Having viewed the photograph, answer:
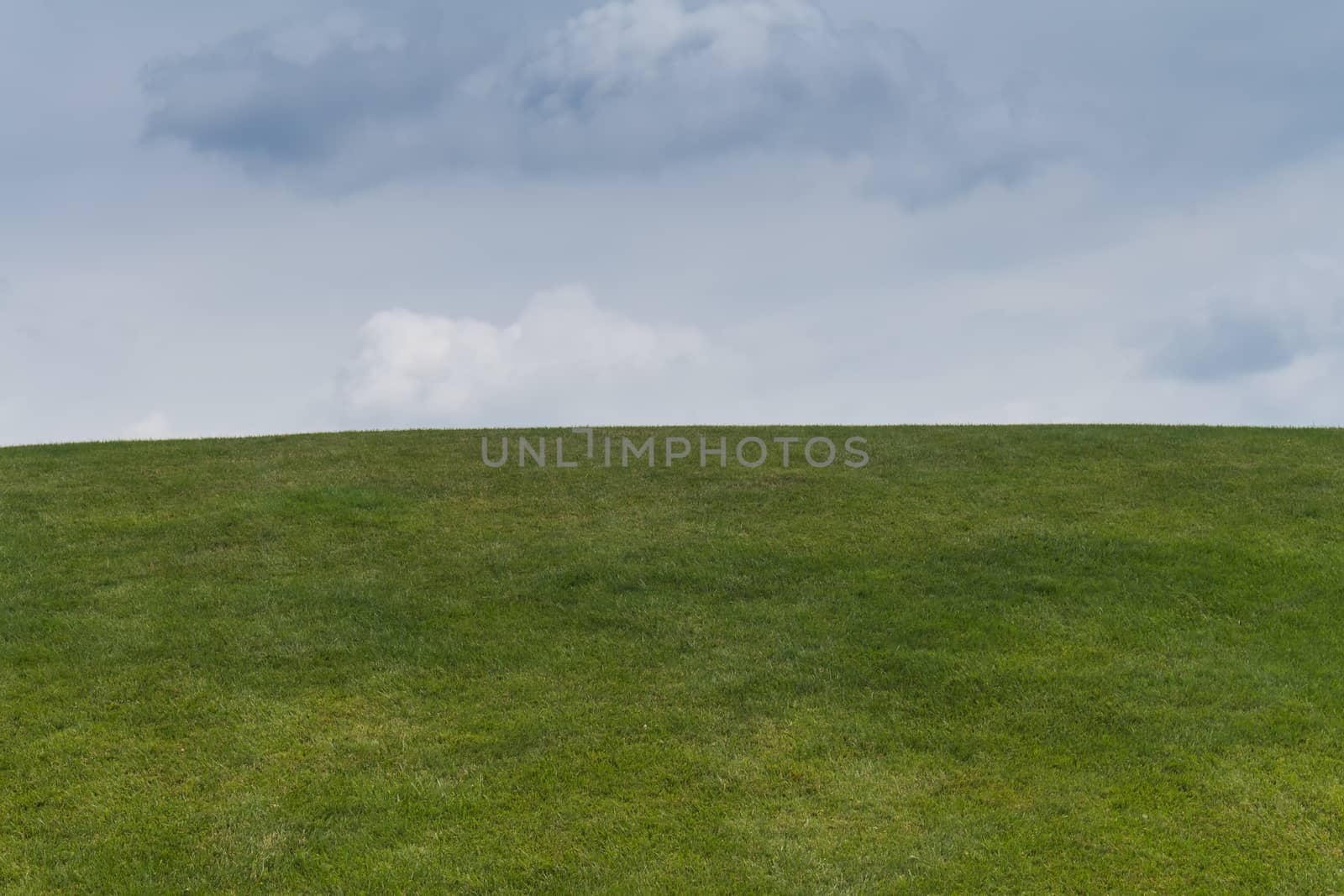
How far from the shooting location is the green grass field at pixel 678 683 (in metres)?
7.15

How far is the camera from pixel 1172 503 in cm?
1461

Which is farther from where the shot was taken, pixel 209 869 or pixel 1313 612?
pixel 1313 612

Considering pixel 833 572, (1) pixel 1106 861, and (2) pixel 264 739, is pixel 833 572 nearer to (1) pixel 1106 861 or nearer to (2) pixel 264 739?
(1) pixel 1106 861

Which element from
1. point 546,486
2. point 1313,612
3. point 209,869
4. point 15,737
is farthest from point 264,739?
point 1313,612

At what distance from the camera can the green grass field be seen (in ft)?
23.5

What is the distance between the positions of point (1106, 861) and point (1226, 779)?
1644mm

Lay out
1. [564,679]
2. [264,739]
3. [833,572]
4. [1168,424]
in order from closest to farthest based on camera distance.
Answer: [264,739] → [564,679] → [833,572] → [1168,424]

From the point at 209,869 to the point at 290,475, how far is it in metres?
10.2

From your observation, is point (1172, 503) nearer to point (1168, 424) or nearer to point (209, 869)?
point (1168, 424)

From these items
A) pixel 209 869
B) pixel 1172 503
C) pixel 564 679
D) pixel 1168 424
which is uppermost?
pixel 1168 424

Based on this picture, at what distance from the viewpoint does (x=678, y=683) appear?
31.2 feet

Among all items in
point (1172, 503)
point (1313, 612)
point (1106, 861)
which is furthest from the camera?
point (1172, 503)

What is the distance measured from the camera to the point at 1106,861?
6973 mm

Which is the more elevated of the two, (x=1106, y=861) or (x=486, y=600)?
(x=486, y=600)
